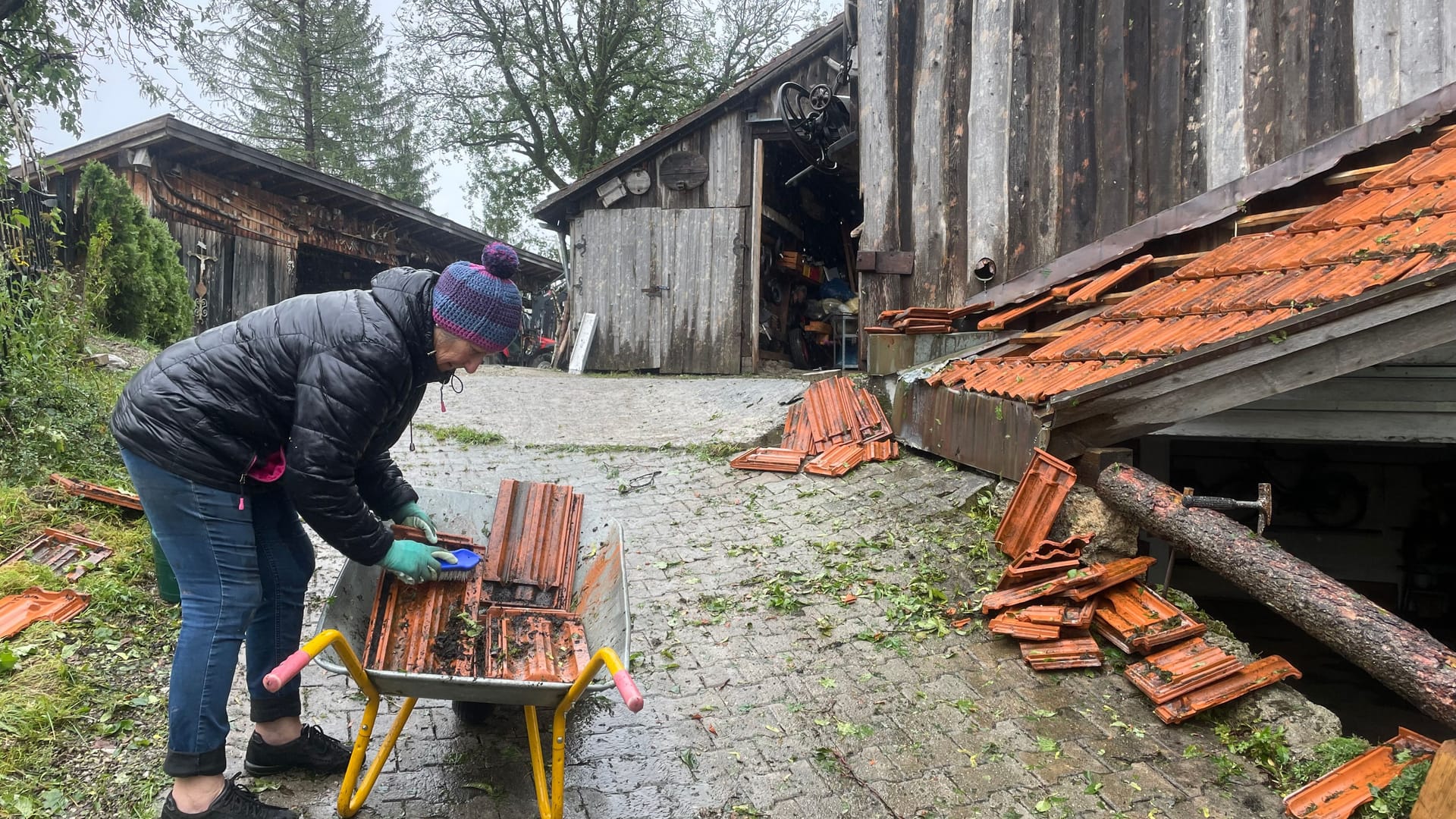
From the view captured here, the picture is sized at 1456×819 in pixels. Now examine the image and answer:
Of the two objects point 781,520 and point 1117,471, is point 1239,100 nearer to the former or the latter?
point 1117,471

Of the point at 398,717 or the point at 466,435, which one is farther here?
the point at 466,435

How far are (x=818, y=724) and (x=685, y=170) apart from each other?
33.5 feet

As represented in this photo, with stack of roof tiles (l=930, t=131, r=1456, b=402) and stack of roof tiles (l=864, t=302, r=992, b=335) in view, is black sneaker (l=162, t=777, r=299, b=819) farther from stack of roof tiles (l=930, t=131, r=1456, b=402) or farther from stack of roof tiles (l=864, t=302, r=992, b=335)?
stack of roof tiles (l=864, t=302, r=992, b=335)

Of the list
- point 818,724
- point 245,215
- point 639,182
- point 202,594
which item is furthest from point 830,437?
point 245,215

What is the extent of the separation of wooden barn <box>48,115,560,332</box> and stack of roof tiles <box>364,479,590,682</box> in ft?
26.3

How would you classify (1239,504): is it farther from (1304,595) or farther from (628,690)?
(628,690)

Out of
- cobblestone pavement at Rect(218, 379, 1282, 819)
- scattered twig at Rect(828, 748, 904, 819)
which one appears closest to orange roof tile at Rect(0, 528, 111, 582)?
cobblestone pavement at Rect(218, 379, 1282, 819)

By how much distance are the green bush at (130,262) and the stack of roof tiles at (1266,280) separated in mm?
8453

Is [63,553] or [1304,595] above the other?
[1304,595]

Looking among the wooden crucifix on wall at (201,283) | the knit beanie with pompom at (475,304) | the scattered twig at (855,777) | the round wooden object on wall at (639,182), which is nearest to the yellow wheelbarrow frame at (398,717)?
the knit beanie with pompom at (475,304)

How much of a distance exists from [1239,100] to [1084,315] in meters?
1.82

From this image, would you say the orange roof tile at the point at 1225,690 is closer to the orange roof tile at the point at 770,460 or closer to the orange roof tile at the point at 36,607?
the orange roof tile at the point at 770,460

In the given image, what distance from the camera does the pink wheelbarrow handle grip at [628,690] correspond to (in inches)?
76.1

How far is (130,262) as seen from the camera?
325 inches
